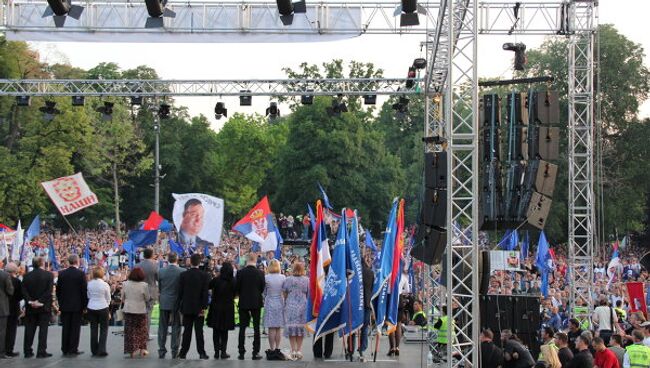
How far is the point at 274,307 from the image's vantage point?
1595 centimetres

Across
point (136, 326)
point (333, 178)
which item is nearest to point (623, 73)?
point (333, 178)

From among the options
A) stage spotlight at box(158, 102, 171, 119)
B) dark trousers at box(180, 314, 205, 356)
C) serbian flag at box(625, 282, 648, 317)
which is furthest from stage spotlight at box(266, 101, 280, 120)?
dark trousers at box(180, 314, 205, 356)

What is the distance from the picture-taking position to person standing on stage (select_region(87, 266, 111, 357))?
15.6 metres

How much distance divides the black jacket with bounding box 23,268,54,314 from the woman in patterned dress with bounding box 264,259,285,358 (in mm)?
3333

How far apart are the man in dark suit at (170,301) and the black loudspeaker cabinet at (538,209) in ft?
17.9

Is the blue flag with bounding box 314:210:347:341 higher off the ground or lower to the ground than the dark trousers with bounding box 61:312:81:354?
higher

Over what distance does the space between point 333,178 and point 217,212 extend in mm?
37226

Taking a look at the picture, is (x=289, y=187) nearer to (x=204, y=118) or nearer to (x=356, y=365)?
(x=204, y=118)

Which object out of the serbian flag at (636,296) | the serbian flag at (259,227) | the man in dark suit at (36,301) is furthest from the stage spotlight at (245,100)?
the man in dark suit at (36,301)

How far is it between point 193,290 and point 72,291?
1823 millimetres

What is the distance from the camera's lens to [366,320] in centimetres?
1678

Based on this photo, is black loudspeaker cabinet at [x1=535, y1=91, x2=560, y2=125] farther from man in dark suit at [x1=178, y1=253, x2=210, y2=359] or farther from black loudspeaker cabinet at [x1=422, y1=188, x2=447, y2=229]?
man in dark suit at [x1=178, y1=253, x2=210, y2=359]

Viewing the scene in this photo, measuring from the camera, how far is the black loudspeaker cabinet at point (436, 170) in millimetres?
14414

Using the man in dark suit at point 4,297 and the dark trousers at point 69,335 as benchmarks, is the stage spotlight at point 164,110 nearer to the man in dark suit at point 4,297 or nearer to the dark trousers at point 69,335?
the dark trousers at point 69,335
